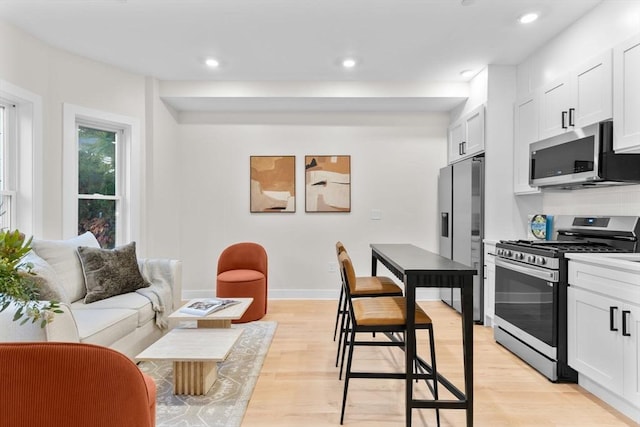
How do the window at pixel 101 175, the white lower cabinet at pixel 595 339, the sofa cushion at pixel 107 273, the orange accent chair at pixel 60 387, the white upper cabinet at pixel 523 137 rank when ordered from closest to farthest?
the orange accent chair at pixel 60 387 < the white lower cabinet at pixel 595 339 < the sofa cushion at pixel 107 273 < the white upper cabinet at pixel 523 137 < the window at pixel 101 175

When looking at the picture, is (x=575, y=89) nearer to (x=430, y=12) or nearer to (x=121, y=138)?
(x=430, y=12)

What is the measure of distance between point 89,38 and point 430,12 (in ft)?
9.80

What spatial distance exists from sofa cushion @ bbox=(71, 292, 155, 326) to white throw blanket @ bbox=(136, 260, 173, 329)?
7cm

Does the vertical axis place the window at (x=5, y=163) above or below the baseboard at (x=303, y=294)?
above

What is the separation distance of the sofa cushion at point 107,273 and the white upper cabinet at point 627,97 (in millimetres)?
3795

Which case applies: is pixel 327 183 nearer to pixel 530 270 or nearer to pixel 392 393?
pixel 530 270

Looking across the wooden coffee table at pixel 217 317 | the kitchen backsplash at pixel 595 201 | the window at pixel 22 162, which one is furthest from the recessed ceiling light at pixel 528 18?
the window at pixel 22 162

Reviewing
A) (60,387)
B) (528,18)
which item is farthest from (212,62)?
(60,387)

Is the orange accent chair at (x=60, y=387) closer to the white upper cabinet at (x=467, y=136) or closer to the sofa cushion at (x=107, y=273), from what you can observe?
the sofa cushion at (x=107, y=273)

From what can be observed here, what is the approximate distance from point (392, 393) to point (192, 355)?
1.28m

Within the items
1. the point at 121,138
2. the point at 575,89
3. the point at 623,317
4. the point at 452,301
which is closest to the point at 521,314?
the point at 623,317

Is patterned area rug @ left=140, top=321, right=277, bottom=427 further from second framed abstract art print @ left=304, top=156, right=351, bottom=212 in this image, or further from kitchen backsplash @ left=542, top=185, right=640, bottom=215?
kitchen backsplash @ left=542, top=185, right=640, bottom=215

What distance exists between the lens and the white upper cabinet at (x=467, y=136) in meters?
3.82

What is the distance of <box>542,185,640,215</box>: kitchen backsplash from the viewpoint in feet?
8.59
